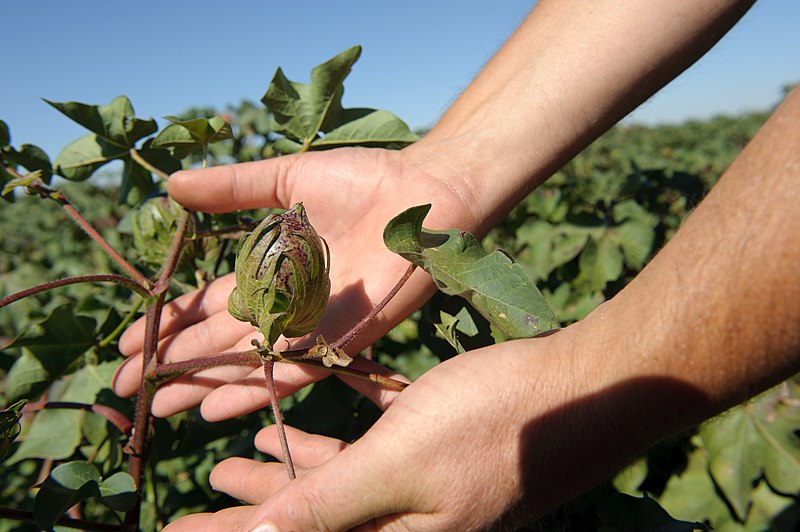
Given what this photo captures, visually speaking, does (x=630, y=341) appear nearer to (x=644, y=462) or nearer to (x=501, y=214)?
(x=501, y=214)

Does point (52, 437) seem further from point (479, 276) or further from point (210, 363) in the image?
point (479, 276)

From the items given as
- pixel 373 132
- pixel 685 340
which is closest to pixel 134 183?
pixel 373 132

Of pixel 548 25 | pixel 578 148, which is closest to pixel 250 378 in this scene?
pixel 578 148

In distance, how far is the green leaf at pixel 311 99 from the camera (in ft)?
5.71

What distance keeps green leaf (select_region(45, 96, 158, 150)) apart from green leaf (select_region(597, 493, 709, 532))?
160 cm

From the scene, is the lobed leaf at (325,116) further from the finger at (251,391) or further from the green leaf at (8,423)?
the green leaf at (8,423)

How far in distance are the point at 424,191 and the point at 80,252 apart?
3383 millimetres

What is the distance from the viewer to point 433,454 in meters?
1.07

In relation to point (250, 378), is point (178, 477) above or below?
below

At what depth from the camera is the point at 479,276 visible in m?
1.17

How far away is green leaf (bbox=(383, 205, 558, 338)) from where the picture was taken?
1128 mm

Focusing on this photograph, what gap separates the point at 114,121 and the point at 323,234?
71 centimetres

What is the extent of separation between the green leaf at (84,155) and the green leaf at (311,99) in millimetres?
507

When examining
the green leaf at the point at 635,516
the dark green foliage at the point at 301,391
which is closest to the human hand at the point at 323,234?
the dark green foliage at the point at 301,391
